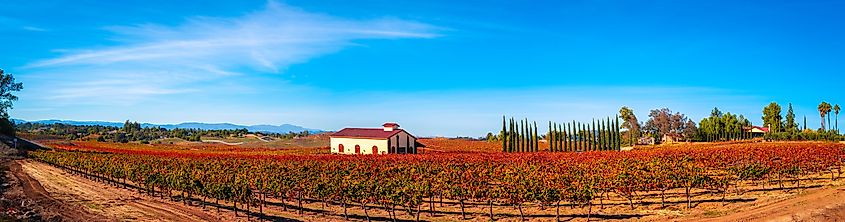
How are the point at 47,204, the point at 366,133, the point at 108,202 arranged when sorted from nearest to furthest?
the point at 47,204 → the point at 108,202 → the point at 366,133

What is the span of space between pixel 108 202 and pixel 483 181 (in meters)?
20.1

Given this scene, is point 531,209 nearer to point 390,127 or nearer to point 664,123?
point 390,127

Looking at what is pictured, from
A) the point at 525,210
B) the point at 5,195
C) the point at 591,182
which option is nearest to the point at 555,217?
the point at 525,210

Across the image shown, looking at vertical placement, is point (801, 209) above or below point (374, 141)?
below

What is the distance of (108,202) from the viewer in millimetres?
29266

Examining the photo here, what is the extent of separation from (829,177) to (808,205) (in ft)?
46.2

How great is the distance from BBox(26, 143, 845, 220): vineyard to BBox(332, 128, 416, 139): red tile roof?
24.4 meters

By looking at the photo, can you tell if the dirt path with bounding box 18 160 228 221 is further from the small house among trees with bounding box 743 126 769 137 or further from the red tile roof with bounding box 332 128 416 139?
the small house among trees with bounding box 743 126 769 137

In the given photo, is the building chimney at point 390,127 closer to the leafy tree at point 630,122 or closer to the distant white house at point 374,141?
the distant white house at point 374,141

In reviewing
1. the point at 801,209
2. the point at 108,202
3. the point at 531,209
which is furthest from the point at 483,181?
the point at 108,202

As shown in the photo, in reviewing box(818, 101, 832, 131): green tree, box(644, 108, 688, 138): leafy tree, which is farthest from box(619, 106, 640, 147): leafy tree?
box(818, 101, 832, 131): green tree

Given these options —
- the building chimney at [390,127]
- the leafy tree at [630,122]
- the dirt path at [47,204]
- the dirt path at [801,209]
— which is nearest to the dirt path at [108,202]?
the dirt path at [47,204]

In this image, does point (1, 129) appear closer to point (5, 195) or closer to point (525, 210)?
point (5, 195)

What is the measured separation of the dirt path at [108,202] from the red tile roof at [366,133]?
34.2 m
